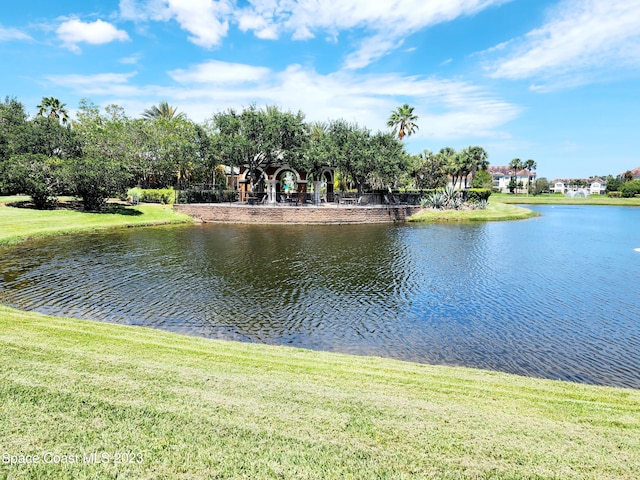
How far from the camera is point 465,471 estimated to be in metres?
3.75

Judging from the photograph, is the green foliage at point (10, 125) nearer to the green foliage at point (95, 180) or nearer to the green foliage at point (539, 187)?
the green foliage at point (95, 180)

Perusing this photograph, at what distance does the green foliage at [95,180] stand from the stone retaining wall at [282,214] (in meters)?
6.62

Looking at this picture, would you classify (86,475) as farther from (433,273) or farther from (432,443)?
(433,273)

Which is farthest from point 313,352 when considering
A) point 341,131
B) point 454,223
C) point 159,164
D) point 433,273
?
point 159,164

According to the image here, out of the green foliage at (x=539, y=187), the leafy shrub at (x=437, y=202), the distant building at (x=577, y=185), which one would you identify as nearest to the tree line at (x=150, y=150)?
the leafy shrub at (x=437, y=202)

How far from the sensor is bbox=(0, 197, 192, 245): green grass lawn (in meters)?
24.8

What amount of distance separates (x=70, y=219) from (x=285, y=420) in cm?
3345

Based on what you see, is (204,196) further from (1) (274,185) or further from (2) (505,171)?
(2) (505,171)

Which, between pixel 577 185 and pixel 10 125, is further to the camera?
pixel 577 185

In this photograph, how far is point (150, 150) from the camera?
1857 inches

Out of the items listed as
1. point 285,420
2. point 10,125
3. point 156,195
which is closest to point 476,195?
point 156,195

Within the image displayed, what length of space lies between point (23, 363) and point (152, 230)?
27161mm

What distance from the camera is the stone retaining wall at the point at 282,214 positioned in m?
37.5

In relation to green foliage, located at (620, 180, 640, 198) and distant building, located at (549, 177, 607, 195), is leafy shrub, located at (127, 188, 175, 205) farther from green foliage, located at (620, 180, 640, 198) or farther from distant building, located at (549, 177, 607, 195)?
distant building, located at (549, 177, 607, 195)
